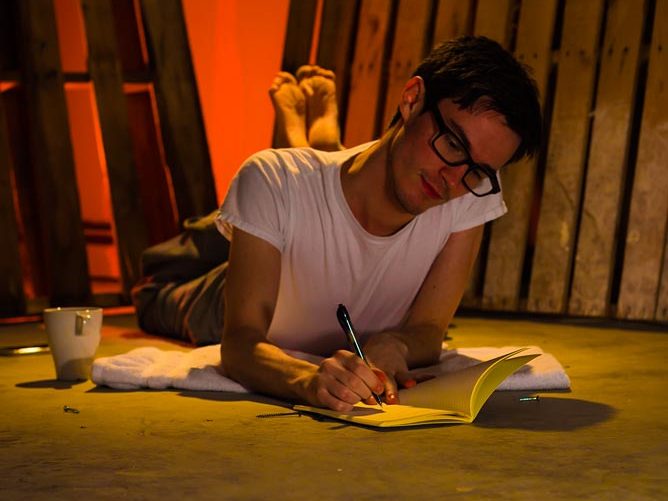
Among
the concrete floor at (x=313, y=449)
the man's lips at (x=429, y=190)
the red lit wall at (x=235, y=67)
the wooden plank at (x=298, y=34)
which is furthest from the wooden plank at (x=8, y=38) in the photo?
the man's lips at (x=429, y=190)

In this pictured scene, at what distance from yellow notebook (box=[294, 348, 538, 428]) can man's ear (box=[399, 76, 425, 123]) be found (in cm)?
64

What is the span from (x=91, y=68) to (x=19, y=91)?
41cm

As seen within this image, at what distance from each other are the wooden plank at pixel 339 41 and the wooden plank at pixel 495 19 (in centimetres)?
85

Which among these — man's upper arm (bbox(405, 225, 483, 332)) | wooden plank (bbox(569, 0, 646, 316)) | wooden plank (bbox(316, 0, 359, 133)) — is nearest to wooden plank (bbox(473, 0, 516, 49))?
wooden plank (bbox(569, 0, 646, 316))

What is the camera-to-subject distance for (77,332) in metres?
3.03

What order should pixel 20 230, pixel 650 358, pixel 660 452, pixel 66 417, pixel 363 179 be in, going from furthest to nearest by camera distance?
pixel 20 230, pixel 650 358, pixel 363 179, pixel 66 417, pixel 660 452

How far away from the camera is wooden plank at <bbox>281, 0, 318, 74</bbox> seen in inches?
232

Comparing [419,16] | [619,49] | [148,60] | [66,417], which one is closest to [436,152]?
[66,417]

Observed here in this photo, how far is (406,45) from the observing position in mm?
5512

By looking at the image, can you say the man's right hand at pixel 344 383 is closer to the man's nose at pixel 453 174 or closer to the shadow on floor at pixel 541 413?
the shadow on floor at pixel 541 413

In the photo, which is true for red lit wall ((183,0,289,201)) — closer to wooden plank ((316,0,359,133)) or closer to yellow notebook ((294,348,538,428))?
wooden plank ((316,0,359,133))

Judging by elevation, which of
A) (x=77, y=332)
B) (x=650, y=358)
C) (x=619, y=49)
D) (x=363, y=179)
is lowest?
(x=650, y=358)

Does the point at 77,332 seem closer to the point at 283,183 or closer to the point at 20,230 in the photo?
the point at 283,183

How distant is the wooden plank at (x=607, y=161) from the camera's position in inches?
187
